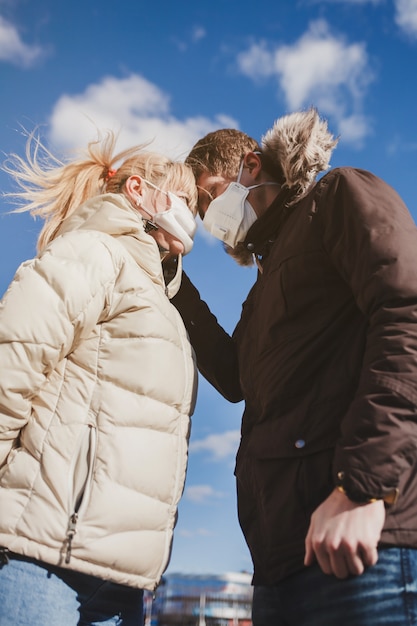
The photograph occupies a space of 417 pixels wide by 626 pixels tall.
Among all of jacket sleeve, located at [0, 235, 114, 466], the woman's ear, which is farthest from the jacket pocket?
the woman's ear

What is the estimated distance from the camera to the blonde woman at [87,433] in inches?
80.2

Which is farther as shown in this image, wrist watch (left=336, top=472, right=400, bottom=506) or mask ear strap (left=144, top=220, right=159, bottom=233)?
mask ear strap (left=144, top=220, right=159, bottom=233)

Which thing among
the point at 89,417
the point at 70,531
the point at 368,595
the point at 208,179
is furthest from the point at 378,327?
the point at 208,179

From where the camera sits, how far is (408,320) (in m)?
1.77

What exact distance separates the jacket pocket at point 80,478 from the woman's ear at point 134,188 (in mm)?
1437

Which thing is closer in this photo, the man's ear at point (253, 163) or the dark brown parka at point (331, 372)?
the dark brown parka at point (331, 372)

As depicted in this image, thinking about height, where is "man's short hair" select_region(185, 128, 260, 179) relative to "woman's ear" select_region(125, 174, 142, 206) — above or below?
above

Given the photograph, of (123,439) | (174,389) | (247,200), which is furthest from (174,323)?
(247,200)

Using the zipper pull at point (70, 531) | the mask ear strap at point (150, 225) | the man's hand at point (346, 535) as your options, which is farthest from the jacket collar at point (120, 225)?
the man's hand at point (346, 535)

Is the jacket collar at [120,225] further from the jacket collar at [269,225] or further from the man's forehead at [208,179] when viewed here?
the man's forehead at [208,179]

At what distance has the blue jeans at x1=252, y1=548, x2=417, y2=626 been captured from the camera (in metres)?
1.63

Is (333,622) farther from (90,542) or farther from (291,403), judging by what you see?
(90,542)

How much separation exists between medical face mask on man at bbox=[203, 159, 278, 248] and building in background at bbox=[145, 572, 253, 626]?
172 cm

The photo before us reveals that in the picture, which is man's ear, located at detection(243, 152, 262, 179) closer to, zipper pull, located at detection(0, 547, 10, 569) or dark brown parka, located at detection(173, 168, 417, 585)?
dark brown parka, located at detection(173, 168, 417, 585)
